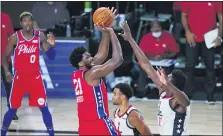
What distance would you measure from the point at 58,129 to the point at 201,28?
2954 mm

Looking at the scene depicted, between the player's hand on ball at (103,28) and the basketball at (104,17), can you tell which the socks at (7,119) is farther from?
the player's hand on ball at (103,28)

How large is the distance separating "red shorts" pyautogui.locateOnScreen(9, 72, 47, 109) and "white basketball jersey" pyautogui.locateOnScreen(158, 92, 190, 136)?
7.45ft

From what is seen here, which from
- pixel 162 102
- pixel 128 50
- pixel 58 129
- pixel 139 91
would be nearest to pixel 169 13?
pixel 128 50

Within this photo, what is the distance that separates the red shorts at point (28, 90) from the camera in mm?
9172

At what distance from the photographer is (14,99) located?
360 inches

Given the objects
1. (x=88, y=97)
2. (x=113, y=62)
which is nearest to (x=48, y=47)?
(x=88, y=97)

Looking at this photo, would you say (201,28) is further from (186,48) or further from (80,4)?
(80,4)

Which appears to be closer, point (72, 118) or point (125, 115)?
point (125, 115)

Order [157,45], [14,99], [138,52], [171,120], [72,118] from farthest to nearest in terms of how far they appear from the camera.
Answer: [157,45] → [72,118] → [14,99] → [171,120] → [138,52]

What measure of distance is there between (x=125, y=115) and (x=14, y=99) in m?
2.58

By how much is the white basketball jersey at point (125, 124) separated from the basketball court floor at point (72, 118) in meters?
2.81

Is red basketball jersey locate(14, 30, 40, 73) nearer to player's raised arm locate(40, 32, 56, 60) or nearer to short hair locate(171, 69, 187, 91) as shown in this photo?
player's raised arm locate(40, 32, 56, 60)

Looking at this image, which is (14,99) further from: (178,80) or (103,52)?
(178,80)

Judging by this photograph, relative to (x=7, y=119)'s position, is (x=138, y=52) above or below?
above
